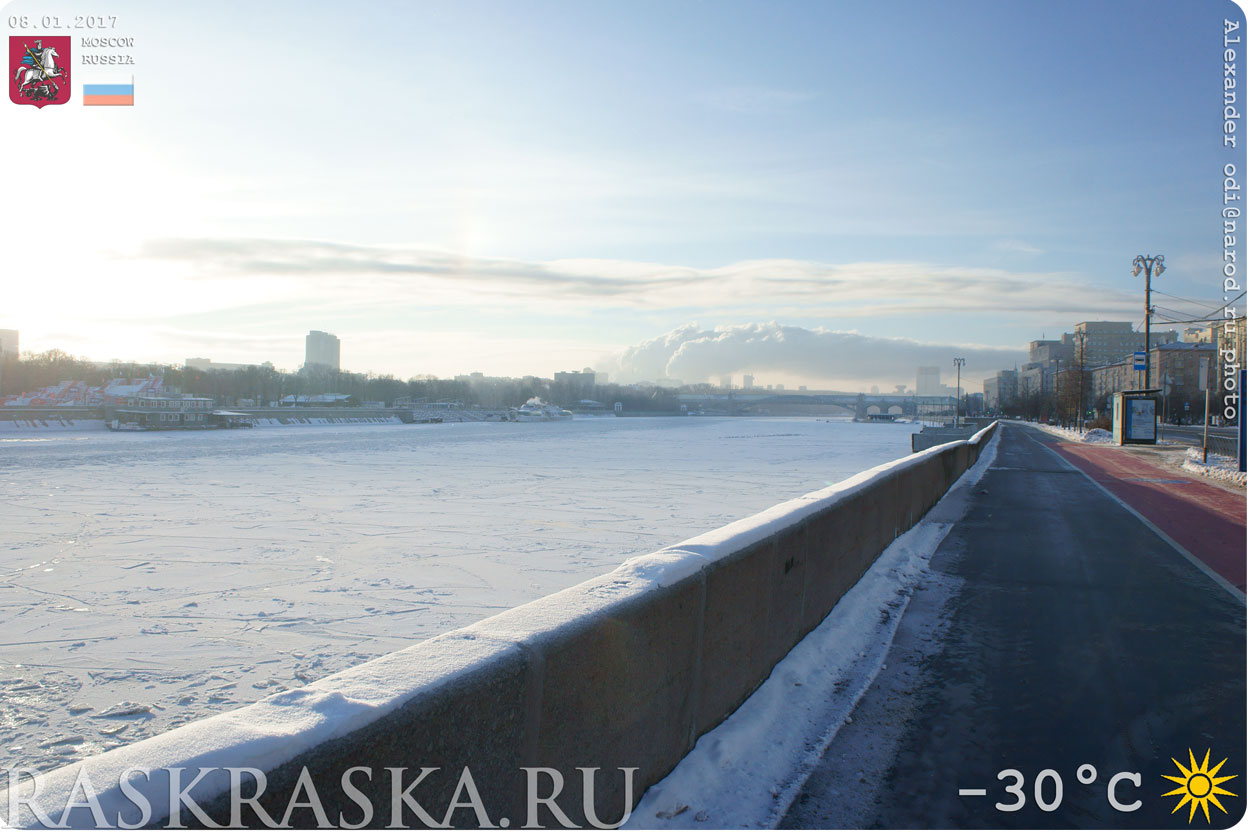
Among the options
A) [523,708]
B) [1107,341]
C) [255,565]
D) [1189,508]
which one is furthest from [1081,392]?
Answer: [1107,341]

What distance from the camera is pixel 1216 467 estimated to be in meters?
24.2

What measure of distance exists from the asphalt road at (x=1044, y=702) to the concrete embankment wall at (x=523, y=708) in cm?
81

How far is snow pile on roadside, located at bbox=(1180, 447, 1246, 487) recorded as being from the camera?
70.3ft

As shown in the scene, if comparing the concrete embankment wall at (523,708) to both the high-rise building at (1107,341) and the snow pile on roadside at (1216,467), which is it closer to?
the snow pile on roadside at (1216,467)

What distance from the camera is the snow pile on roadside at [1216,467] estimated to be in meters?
21.4

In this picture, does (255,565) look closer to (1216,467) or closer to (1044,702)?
(1044,702)

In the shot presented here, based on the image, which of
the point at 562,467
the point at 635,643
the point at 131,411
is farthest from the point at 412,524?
the point at 131,411

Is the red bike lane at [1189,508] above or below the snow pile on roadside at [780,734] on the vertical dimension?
below

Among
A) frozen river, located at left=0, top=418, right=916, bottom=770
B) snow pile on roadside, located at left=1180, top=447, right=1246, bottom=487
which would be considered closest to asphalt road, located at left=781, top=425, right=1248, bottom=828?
frozen river, located at left=0, top=418, right=916, bottom=770

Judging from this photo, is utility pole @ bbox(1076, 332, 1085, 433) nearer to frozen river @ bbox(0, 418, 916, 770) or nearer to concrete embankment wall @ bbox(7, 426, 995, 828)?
frozen river @ bbox(0, 418, 916, 770)

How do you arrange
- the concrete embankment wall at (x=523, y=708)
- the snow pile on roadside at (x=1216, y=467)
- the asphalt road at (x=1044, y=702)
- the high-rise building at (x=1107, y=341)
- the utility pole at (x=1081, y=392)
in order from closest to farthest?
the concrete embankment wall at (x=523, y=708) → the asphalt road at (x=1044, y=702) → the snow pile on roadside at (x=1216, y=467) → the utility pole at (x=1081, y=392) → the high-rise building at (x=1107, y=341)

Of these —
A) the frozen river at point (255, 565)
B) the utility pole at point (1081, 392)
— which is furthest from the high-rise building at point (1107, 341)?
the frozen river at point (255, 565)

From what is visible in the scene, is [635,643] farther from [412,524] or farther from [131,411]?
[131,411]

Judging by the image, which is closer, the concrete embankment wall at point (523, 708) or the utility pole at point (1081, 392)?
the concrete embankment wall at point (523, 708)
